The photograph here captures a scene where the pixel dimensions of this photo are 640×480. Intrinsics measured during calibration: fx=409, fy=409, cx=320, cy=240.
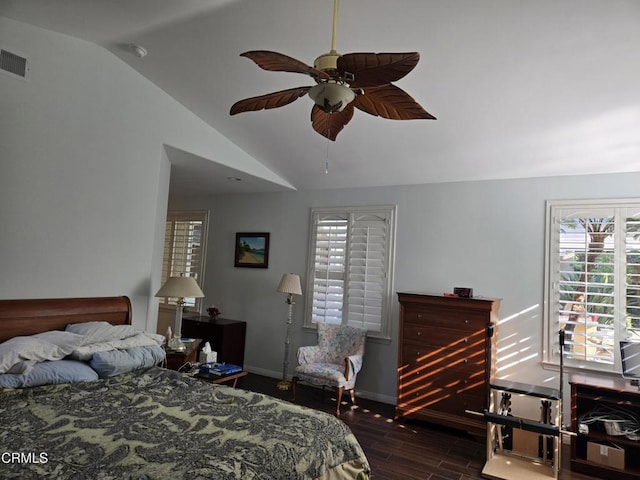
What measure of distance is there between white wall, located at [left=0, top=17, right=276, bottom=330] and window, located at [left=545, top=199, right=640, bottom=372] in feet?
12.6

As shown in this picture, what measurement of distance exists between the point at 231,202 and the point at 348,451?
4625 mm

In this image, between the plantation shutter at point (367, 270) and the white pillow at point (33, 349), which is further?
the plantation shutter at point (367, 270)

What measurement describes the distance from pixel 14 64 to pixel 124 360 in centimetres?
230

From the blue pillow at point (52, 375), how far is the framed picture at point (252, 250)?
10.5 ft

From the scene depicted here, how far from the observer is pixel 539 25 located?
2447 millimetres

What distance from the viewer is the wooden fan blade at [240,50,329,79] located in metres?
1.71

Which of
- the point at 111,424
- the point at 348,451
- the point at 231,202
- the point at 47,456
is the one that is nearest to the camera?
→ the point at 47,456

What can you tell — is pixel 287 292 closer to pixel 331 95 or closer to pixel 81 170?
pixel 81 170

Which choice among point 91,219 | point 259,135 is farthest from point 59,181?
point 259,135

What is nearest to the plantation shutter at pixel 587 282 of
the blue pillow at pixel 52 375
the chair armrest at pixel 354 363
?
the chair armrest at pixel 354 363

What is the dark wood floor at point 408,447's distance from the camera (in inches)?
124

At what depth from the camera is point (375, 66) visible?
1595 millimetres

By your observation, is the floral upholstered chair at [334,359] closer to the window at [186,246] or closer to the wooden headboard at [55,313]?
the wooden headboard at [55,313]

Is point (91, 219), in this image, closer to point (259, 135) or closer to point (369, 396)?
point (259, 135)
